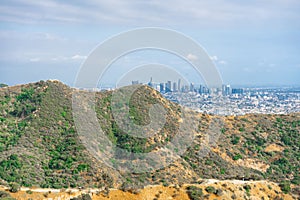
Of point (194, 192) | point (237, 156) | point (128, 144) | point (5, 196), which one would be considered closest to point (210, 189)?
point (194, 192)

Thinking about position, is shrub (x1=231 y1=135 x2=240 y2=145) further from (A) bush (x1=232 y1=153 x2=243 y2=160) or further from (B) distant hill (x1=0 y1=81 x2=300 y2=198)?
(A) bush (x1=232 y1=153 x2=243 y2=160)

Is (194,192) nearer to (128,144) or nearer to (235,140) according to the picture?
(128,144)

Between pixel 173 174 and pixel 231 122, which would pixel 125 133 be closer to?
pixel 173 174

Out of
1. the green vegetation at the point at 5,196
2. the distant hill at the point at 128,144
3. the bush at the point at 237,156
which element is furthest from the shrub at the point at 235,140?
the green vegetation at the point at 5,196

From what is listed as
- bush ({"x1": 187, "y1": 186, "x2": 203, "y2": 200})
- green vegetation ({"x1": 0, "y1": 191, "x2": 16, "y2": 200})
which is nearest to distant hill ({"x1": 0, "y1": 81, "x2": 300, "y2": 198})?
bush ({"x1": 187, "y1": 186, "x2": 203, "y2": 200})

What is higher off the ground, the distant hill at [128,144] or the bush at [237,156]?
the distant hill at [128,144]

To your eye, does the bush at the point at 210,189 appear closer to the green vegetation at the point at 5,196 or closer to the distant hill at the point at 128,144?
the distant hill at the point at 128,144

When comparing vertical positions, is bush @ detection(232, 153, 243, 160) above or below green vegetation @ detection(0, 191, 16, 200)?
below

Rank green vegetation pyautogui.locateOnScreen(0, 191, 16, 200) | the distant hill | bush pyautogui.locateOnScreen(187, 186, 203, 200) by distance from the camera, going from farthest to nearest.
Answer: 1. the distant hill
2. bush pyautogui.locateOnScreen(187, 186, 203, 200)
3. green vegetation pyautogui.locateOnScreen(0, 191, 16, 200)
